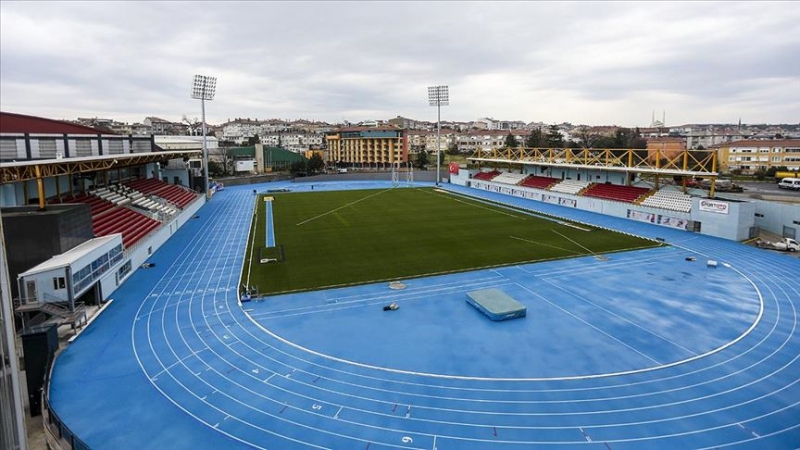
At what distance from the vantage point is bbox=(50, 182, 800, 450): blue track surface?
1158 cm

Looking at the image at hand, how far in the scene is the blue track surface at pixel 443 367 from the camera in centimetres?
1158

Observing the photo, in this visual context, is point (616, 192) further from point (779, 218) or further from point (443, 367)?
point (443, 367)

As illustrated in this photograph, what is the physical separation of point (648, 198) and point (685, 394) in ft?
106

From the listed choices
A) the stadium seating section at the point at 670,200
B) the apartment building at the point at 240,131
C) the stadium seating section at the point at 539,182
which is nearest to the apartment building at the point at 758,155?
the stadium seating section at the point at 539,182

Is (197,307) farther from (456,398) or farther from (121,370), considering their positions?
(456,398)

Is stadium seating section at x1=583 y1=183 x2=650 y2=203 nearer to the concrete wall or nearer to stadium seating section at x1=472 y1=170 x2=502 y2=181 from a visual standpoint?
the concrete wall

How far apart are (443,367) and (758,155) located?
82.3 meters

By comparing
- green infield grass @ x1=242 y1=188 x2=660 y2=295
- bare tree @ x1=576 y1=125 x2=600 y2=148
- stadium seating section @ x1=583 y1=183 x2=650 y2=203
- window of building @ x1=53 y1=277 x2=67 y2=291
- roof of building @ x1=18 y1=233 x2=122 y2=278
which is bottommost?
green infield grass @ x1=242 y1=188 x2=660 y2=295

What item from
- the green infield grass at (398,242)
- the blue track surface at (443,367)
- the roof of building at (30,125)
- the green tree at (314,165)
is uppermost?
the roof of building at (30,125)

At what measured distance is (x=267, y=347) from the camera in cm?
1595

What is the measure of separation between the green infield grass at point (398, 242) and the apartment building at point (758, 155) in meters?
52.6

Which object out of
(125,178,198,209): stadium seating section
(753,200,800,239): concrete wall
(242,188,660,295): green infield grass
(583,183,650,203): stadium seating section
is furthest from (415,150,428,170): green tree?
(753,200,800,239): concrete wall

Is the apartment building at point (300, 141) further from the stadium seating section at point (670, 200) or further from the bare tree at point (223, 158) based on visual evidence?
the stadium seating section at point (670, 200)

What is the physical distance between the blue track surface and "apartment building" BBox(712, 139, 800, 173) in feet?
Result: 207
